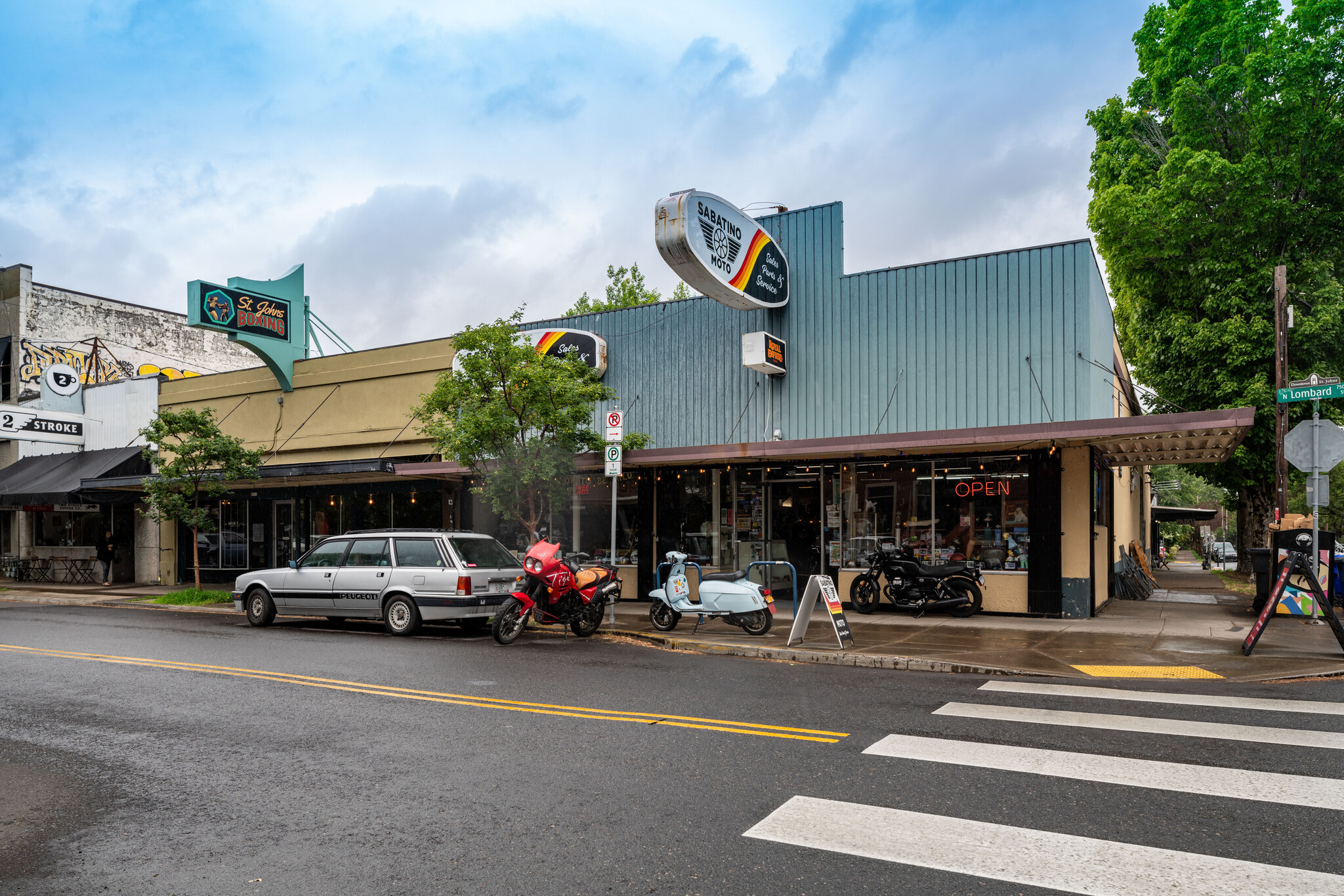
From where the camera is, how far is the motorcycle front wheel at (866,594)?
1538 cm

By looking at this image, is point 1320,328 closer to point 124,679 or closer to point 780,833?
point 780,833

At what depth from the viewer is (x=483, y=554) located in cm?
1387

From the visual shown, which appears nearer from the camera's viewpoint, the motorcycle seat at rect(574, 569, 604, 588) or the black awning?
the motorcycle seat at rect(574, 569, 604, 588)

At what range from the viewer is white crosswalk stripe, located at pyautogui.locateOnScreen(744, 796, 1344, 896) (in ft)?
12.6

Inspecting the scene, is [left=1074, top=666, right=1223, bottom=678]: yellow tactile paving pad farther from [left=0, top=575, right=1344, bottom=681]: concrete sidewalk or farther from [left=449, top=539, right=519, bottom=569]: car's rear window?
[left=449, top=539, right=519, bottom=569]: car's rear window

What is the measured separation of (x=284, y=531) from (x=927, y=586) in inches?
741

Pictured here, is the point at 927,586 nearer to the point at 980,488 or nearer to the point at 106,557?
the point at 980,488

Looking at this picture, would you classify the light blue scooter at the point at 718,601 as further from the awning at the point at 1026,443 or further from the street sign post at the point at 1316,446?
the street sign post at the point at 1316,446

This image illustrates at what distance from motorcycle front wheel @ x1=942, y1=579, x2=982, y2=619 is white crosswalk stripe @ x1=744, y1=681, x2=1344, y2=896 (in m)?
7.85

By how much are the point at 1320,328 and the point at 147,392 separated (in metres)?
32.2

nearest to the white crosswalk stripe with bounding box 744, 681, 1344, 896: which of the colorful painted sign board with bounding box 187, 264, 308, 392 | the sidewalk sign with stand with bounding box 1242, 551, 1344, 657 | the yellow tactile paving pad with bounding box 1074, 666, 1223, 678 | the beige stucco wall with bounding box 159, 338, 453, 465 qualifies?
the yellow tactile paving pad with bounding box 1074, 666, 1223, 678

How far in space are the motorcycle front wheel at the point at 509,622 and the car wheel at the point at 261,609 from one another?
17.3 ft

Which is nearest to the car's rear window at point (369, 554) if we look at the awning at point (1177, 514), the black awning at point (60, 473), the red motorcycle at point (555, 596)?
the red motorcycle at point (555, 596)

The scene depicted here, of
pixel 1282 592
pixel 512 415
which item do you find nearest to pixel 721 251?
pixel 512 415
